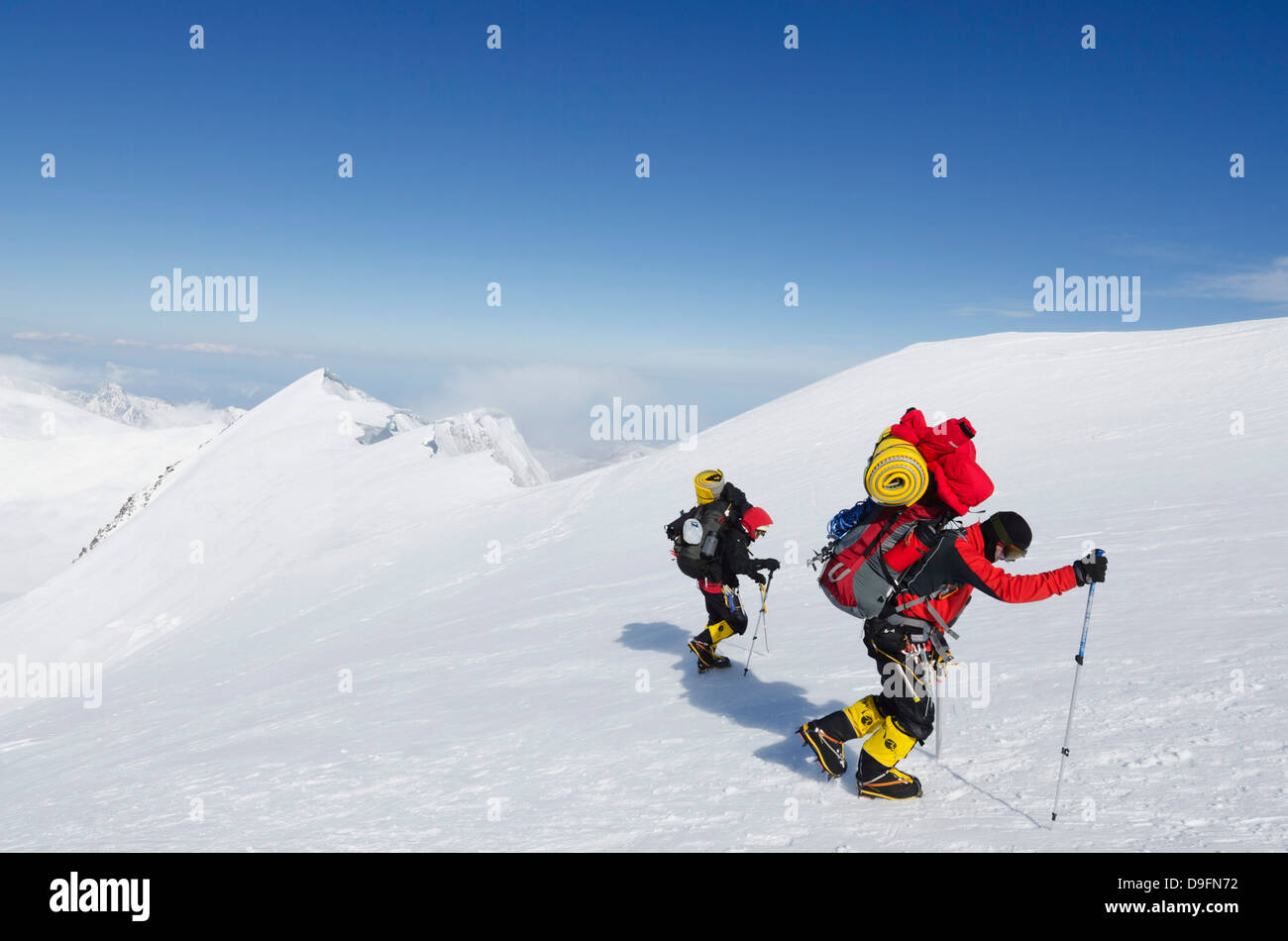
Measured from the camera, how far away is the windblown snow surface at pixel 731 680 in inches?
173

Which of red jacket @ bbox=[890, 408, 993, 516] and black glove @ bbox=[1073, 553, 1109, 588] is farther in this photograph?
red jacket @ bbox=[890, 408, 993, 516]

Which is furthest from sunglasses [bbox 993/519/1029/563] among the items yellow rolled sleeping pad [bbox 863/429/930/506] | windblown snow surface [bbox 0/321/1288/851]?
windblown snow surface [bbox 0/321/1288/851]

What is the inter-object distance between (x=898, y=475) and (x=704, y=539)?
3.45m

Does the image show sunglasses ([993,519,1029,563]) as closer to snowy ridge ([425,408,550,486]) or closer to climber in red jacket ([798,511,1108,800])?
climber in red jacket ([798,511,1108,800])

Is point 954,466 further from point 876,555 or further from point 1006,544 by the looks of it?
point 876,555

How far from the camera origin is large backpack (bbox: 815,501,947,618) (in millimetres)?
4270

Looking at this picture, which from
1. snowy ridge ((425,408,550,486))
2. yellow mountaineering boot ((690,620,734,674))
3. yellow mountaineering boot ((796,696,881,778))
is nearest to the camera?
yellow mountaineering boot ((796,696,881,778))

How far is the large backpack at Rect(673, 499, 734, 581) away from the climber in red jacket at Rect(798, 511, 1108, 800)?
2899mm

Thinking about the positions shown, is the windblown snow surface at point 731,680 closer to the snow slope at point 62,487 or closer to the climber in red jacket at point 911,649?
the climber in red jacket at point 911,649

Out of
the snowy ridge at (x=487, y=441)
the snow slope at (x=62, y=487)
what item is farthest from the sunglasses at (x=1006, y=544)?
the snow slope at (x=62, y=487)
